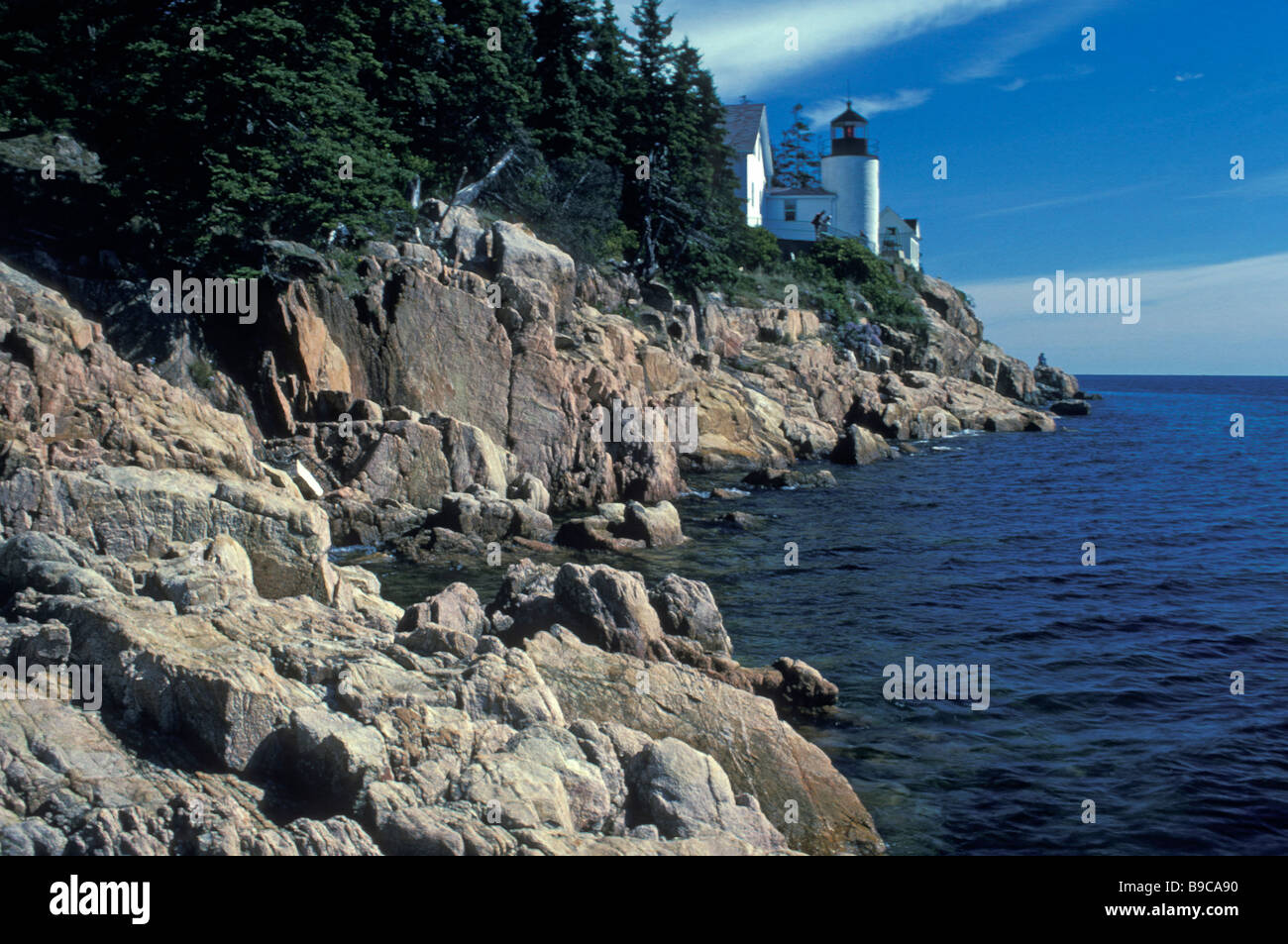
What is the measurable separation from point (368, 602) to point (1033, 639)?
1319cm

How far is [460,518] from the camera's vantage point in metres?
25.5

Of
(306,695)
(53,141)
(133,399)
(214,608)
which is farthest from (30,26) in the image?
(306,695)

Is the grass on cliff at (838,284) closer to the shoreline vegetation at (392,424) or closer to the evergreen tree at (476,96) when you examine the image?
the shoreline vegetation at (392,424)

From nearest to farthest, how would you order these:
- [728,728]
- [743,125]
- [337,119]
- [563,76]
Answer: [728,728] → [337,119] → [563,76] → [743,125]

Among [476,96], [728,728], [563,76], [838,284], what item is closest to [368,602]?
[728,728]

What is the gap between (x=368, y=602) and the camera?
1631 centimetres

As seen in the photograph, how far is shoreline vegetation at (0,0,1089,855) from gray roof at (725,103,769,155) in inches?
394

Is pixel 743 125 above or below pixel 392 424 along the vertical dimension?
above

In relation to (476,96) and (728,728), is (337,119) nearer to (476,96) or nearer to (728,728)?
(476,96)

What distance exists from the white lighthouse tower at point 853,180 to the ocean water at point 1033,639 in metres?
48.2

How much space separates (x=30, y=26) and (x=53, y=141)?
512 centimetres

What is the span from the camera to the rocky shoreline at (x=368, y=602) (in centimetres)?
872

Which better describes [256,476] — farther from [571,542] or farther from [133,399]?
[571,542]

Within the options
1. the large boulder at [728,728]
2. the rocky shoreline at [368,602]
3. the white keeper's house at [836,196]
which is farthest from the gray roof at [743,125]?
the large boulder at [728,728]
